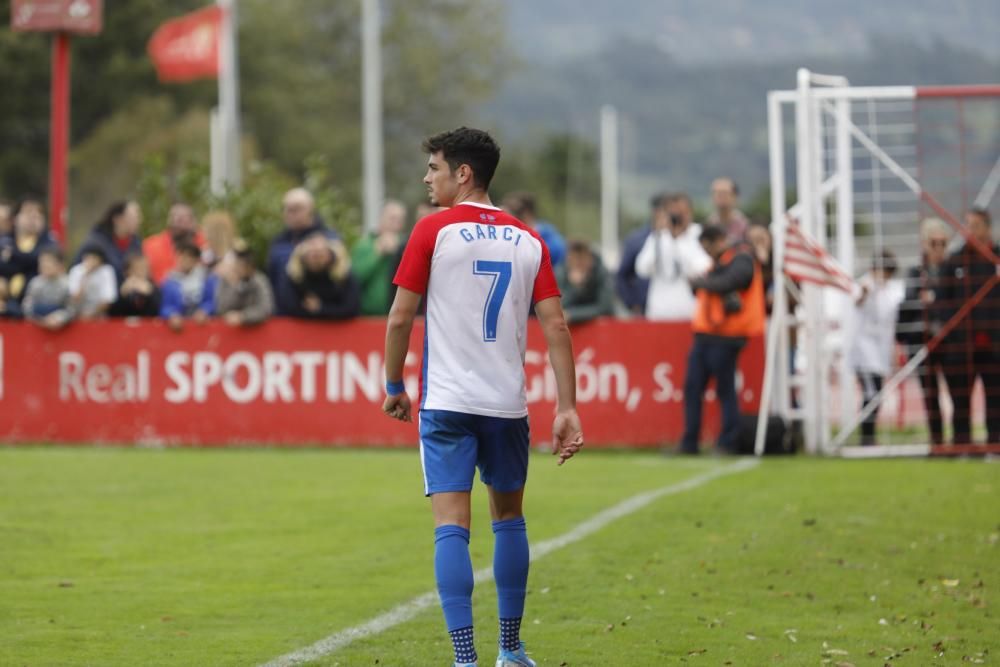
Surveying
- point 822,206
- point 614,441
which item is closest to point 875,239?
point 822,206

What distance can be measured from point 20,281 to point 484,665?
11.9 metres

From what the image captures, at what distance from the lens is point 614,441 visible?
699 inches

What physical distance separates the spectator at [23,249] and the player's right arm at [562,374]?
1200 cm

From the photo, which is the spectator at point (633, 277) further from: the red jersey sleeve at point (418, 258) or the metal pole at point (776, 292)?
the red jersey sleeve at point (418, 258)

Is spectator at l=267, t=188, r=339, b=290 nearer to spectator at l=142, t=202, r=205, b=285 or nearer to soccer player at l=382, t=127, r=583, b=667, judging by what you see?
spectator at l=142, t=202, r=205, b=285

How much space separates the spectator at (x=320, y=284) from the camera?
17766mm

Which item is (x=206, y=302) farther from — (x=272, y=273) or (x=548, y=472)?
(x=548, y=472)

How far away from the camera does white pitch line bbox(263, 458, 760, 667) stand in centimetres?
792

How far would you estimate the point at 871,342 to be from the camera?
17531 millimetres

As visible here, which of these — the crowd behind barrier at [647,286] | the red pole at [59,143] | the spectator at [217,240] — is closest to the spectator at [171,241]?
the crowd behind barrier at [647,286]

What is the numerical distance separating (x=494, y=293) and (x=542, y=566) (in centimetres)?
321

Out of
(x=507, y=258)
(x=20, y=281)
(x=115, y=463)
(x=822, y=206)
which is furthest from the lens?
(x=20, y=281)

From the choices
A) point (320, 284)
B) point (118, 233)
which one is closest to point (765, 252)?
point (320, 284)

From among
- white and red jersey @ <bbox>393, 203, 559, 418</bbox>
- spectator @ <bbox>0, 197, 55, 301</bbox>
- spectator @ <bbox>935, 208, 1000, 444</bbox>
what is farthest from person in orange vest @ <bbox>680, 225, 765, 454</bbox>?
white and red jersey @ <bbox>393, 203, 559, 418</bbox>
